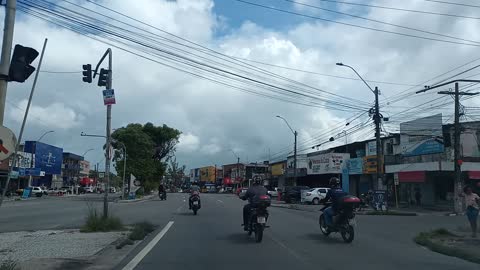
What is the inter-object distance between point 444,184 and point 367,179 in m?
11.9

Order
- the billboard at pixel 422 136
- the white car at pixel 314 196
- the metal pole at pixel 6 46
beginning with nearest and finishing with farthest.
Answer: the metal pole at pixel 6 46 → the billboard at pixel 422 136 → the white car at pixel 314 196

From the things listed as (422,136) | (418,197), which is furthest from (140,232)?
(418,197)

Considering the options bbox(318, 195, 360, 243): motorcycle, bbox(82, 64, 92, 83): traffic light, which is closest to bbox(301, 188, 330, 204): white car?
bbox(82, 64, 92, 83): traffic light

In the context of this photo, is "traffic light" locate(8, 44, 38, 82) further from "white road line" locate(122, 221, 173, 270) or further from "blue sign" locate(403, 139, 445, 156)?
"blue sign" locate(403, 139, 445, 156)

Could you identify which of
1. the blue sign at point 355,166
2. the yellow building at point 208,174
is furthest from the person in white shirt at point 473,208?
the yellow building at point 208,174

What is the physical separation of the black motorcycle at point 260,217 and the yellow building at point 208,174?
13642 cm

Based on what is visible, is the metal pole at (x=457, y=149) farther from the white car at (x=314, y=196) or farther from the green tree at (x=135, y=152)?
the green tree at (x=135, y=152)

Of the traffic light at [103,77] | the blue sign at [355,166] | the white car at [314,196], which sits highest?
the traffic light at [103,77]

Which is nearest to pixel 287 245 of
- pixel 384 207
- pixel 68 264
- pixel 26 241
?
pixel 68 264

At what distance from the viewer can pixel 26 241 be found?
14375 mm

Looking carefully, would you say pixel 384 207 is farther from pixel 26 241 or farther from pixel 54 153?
pixel 54 153

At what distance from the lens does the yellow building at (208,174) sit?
5974 inches

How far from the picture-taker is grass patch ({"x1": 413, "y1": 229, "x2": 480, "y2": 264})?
1198 cm

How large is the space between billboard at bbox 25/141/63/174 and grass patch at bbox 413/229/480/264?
64864mm
